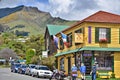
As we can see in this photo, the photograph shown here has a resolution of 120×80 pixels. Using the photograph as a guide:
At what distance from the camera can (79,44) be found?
142 ft

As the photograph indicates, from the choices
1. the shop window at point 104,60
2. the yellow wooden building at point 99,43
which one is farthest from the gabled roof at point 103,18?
the shop window at point 104,60

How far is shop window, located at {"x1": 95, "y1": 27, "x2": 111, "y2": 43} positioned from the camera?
4184cm

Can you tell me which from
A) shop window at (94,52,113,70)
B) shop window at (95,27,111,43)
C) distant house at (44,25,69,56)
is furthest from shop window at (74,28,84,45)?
distant house at (44,25,69,56)

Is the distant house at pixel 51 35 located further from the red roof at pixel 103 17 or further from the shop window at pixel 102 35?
the shop window at pixel 102 35

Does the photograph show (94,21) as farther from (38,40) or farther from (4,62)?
(4,62)

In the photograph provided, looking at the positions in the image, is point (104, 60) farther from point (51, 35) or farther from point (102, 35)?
point (51, 35)

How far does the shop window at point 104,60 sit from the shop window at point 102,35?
1.65 metres

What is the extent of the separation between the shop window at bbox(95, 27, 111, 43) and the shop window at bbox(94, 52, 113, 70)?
5.41 feet

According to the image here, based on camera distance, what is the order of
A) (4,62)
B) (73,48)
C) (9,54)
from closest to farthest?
(73,48) → (9,54) → (4,62)

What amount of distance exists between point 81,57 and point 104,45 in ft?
10.3

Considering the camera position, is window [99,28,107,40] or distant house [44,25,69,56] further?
distant house [44,25,69,56]

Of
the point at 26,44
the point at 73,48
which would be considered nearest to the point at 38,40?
the point at 26,44

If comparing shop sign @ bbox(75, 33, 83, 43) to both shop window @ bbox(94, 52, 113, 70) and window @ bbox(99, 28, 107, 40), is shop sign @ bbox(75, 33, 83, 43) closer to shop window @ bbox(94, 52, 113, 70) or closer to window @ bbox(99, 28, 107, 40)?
window @ bbox(99, 28, 107, 40)

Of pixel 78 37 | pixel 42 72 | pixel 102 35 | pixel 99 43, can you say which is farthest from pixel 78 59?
pixel 42 72
